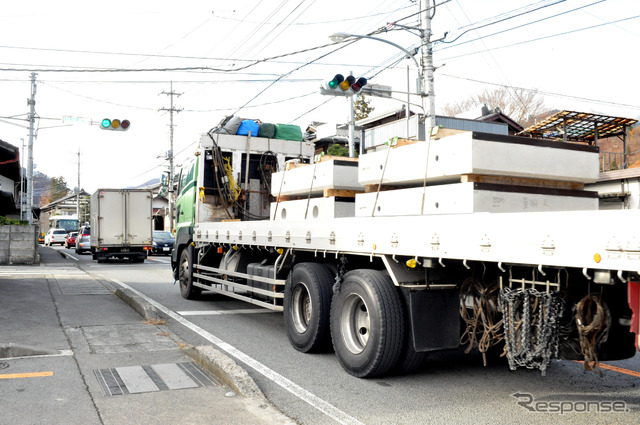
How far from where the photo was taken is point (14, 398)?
514cm

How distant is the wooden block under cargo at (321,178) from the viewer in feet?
24.7

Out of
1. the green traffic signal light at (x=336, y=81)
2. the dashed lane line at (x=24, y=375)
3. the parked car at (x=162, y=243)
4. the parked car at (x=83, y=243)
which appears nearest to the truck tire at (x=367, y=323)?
the dashed lane line at (x=24, y=375)

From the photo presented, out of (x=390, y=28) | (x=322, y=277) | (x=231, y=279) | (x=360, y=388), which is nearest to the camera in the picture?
(x=360, y=388)

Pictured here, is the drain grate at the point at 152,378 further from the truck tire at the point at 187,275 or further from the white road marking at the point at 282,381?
the truck tire at the point at 187,275

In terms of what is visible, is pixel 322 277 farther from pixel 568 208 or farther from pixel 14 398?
pixel 14 398

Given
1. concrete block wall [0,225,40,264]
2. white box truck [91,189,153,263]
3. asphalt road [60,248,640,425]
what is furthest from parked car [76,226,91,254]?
asphalt road [60,248,640,425]

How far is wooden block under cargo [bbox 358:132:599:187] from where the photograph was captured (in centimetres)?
523

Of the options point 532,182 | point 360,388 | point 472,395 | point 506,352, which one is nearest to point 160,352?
point 360,388

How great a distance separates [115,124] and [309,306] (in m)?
14.1

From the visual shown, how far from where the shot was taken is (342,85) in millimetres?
14211

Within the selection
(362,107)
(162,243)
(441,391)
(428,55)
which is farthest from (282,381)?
(362,107)

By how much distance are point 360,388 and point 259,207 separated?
6.56m

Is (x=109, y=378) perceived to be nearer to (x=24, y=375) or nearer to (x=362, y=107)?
(x=24, y=375)

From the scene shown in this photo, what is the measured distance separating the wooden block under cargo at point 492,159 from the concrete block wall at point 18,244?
69.8 ft
